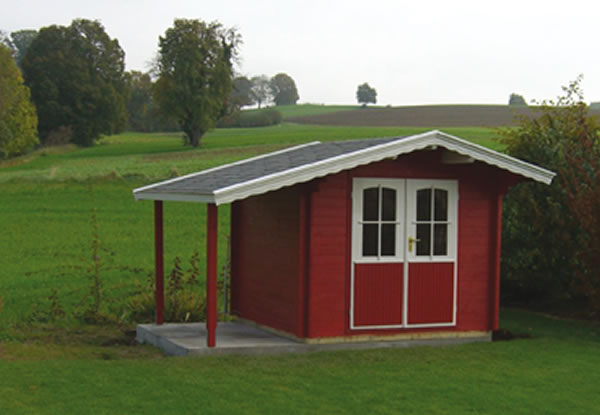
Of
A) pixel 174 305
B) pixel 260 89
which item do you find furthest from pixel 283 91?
pixel 174 305

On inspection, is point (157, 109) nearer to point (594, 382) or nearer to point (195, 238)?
point (195, 238)

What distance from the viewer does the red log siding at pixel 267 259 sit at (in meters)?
10.7

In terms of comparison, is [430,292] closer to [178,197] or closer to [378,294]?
[378,294]

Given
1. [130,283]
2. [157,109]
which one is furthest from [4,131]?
[130,283]

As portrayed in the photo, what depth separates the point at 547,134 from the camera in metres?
15.0

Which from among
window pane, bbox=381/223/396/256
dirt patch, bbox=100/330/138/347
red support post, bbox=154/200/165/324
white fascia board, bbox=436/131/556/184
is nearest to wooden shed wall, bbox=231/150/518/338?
white fascia board, bbox=436/131/556/184

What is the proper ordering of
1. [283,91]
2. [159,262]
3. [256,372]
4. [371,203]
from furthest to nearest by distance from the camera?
1. [283,91]
2. [159,262]
3. [371,203]
4. [256,372]

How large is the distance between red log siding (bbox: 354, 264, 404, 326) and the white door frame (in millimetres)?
53

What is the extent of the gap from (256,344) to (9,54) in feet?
179

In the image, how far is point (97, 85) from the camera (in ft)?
217

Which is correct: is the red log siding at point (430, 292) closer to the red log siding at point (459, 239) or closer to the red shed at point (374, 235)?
the red shed at point (374, 235)

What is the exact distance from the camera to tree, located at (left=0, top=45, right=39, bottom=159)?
5562 cm

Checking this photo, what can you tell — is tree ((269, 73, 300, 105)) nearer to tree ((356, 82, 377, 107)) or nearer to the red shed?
tree ((356, 82, 377, 107))

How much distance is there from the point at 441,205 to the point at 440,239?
0.47m
